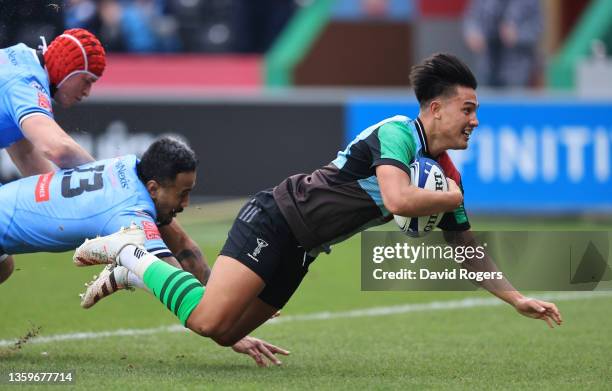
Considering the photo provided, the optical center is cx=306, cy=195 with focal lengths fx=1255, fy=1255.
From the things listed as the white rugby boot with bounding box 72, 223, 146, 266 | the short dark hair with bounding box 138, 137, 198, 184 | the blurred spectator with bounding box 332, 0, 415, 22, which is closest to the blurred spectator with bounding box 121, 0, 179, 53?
the blurred spectator with bounding box 332, 0, 415, 22

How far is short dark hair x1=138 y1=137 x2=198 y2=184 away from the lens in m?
7.35

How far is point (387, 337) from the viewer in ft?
29.3

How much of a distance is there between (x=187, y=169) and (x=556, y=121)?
31.2 feet

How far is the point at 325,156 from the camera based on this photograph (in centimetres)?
1612

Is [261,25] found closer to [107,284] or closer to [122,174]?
[122,174]

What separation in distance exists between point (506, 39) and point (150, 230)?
41.3 feet

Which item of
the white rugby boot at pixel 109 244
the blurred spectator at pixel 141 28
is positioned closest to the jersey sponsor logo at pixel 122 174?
the white rugby boot at pixel 109 244

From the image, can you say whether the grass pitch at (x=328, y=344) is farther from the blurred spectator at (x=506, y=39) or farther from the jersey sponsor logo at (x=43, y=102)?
the blurred spectator at (x=506, y=39)

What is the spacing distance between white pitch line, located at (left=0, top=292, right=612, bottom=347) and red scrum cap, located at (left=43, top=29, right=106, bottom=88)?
1.84 metres

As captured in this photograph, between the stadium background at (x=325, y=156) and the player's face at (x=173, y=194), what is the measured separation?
37.2 inches

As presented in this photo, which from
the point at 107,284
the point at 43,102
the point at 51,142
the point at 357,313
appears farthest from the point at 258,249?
the point at 357,313

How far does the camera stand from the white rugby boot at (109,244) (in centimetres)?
705

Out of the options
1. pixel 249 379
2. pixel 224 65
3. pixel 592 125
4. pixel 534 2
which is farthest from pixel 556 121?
pixel 249 379

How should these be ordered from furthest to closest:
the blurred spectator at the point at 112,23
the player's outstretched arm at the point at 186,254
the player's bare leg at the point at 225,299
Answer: the blurred spectator at the point at 112,23 < the player's outstretched arm at the point at 186,254 < the player's bare leg at the point at 225,299
